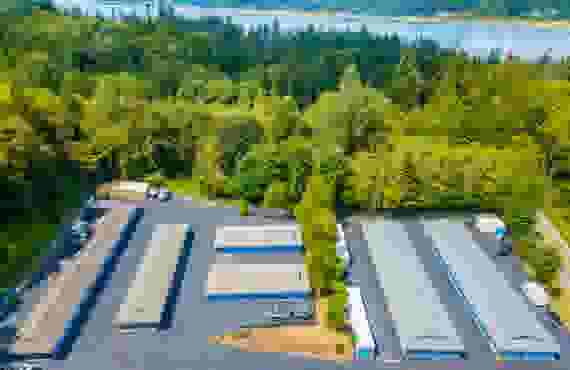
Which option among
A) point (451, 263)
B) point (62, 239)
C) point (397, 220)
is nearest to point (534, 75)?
point (397, 220)

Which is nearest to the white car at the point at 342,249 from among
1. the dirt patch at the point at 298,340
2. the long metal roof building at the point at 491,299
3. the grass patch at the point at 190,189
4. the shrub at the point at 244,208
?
the dirt patch at the point at 298,340

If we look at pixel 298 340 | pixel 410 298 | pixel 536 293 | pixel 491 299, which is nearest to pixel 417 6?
pixel 536 293

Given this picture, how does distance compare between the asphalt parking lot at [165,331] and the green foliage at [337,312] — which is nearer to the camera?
the asphalt parking lot at [165,331]

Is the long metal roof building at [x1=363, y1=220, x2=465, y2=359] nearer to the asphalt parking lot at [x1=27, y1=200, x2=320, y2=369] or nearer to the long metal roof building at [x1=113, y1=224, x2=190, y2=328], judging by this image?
the asphalt parking lot at [x1=27, y1=200, x2=320, y2=369]

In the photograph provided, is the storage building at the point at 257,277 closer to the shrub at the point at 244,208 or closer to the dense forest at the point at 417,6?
the shrub at the point at 244,208

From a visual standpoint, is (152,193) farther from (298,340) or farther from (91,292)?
(298,340)

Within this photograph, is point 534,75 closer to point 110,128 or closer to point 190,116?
point 190,116
